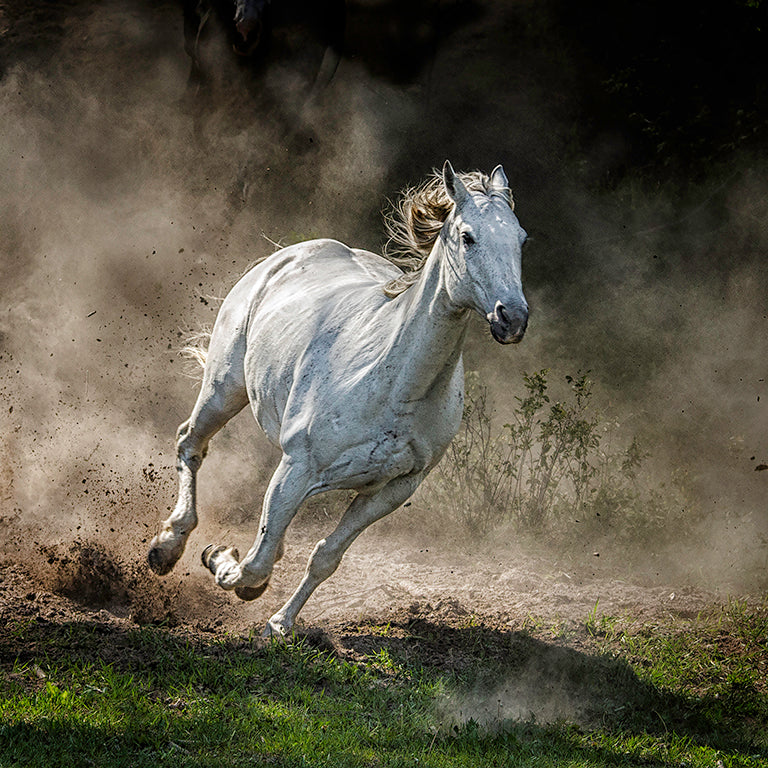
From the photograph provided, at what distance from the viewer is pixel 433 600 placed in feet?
19.9

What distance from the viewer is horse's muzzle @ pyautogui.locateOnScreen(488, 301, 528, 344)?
11.5 feet

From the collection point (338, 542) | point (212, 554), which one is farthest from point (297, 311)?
point (212, 554)

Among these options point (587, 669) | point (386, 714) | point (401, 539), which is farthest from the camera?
point (401, 539)

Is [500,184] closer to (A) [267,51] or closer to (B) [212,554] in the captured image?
(B) [212,554]

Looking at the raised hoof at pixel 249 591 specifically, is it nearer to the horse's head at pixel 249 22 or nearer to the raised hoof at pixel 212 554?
the raised hoof at pixel 212 554

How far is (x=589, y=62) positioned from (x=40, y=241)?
5220 millimetres

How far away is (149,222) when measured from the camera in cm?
880

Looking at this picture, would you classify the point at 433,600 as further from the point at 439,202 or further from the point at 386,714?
the point at 439,202

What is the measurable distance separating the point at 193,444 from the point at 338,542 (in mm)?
1459

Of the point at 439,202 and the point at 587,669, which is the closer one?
the point at 439,202

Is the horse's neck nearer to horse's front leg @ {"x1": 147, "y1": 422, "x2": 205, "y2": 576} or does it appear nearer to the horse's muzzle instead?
the horse's muzzle

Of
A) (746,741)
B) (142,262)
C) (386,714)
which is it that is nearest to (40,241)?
(142,262)

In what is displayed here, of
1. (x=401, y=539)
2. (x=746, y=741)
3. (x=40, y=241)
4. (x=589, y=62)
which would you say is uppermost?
(x=589, y=62)

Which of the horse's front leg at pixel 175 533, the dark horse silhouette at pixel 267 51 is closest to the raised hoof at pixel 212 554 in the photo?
the horse's front leg at pixel 175 533
